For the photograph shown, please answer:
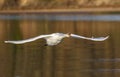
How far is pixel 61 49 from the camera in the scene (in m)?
2.70

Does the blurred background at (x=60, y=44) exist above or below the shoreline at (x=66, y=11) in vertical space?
below

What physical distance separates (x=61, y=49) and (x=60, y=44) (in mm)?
39

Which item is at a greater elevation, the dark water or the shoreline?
the shoreline

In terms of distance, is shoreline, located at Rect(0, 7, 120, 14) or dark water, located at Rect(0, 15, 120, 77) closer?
dark water, located at Rect(0, 15, 120, 77)

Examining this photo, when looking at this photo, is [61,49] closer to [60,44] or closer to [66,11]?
[60,44]

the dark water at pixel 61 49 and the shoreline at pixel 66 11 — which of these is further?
the shoreline at pixel 66 11

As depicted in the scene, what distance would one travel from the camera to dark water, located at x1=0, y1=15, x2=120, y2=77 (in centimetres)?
255

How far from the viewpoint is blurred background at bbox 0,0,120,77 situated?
101 inches

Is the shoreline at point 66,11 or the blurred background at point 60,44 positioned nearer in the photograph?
the blurred background at point 60,44

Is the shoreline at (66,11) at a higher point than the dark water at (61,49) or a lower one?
higher

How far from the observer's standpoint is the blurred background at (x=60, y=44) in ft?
8.38

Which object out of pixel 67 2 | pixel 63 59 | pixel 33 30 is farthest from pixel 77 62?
pixel 67 2

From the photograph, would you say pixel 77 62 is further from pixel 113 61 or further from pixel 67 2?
pixel 67 2

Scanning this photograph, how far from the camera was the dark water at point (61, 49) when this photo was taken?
2.55 metres
